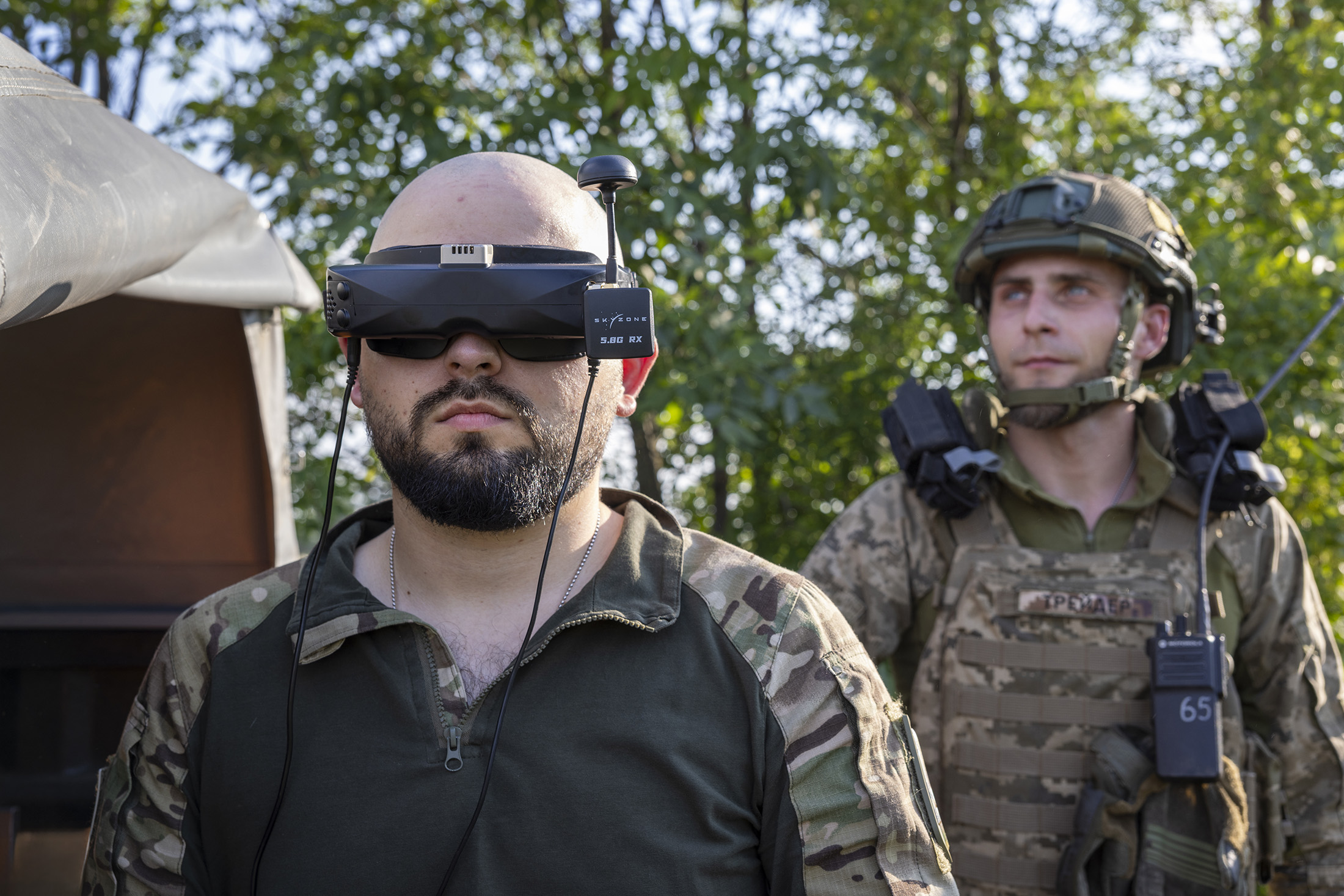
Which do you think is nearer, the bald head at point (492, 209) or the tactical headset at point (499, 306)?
the tactical headset at point (499, 306)

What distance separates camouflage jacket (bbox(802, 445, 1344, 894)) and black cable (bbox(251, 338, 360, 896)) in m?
1.52

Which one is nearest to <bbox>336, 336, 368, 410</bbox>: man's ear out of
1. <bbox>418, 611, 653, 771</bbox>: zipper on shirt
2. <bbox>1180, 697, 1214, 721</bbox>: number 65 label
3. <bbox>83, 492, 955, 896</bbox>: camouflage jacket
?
<bbox>83, 492, 955, 896</bbox>: camouflage jacket

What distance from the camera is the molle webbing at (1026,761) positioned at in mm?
3062

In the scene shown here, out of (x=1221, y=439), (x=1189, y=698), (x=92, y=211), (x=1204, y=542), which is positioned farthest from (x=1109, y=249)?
(x=92, y=211)

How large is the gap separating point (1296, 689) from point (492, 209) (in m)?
2.46

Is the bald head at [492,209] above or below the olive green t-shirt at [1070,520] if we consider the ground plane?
above

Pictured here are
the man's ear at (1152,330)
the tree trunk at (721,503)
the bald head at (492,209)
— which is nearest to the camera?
the bald head at (492,209)

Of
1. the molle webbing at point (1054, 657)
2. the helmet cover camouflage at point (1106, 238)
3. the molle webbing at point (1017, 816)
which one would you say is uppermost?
the helmet cover camouflage at point (1106, 238)

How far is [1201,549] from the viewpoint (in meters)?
3.09

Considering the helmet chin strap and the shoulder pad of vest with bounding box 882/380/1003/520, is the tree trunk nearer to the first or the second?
the shoulder pad of vest with bounding box 882/380/1003/520

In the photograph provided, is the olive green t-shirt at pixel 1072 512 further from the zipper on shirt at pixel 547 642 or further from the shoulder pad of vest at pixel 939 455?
the zipper on shirt at pixel 547 642

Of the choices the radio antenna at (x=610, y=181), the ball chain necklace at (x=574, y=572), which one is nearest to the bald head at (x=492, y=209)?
the radio antenna at (x=610, y=181)

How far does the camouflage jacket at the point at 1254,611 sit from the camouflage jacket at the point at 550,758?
3.95 ft

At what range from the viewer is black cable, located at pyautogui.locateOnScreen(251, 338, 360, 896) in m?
1.85
